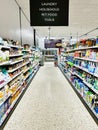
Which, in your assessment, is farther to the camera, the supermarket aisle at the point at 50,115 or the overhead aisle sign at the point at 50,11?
the overhead aisle sign at the point at 50,11

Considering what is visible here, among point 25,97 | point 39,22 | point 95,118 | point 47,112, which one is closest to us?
point 95,118

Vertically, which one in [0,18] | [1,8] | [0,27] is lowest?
[0,27]

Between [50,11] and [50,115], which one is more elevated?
[50,11]

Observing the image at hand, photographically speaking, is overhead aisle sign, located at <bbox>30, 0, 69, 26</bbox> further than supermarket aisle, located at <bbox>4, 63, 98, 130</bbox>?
Yes

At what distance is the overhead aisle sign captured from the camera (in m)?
4.04

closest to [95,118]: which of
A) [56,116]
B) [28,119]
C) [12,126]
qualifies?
[56,116]

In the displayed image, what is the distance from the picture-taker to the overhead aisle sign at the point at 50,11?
4.04m

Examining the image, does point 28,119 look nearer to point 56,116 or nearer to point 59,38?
point 56,116

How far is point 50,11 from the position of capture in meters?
4.06

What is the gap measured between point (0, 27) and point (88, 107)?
11.6 ft

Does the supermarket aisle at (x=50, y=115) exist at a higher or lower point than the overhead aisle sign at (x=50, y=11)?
lower

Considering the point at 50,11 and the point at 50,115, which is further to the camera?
the point at 50,11

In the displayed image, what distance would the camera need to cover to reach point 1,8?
3980 mm

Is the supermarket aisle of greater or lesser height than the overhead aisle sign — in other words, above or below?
below
